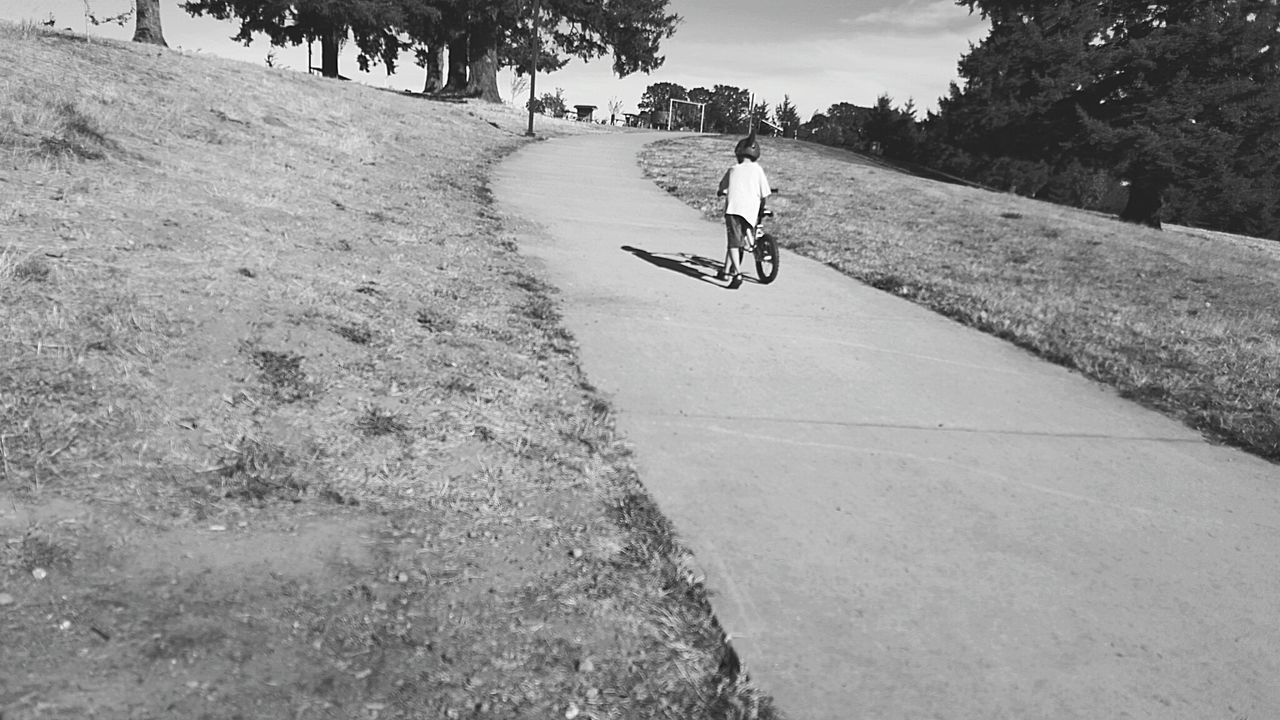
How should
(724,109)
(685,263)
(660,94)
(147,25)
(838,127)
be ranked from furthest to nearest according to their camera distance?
(660,94), (724,109), (838,127), (147,25), (685,263)

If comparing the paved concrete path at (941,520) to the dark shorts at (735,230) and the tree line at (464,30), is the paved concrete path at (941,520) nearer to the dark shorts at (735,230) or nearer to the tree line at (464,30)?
the dark shorts at (735,230)

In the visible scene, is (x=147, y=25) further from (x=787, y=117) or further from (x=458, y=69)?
(x=787, y=117)

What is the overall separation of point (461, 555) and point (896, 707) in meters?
1.56

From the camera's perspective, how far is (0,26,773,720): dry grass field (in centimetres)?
233

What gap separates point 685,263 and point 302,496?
6814 mm

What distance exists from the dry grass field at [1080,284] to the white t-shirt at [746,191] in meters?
1.79

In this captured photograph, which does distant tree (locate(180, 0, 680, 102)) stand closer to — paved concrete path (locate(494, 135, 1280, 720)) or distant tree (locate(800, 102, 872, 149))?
distant tree (locate(800, 102, 872, 149))

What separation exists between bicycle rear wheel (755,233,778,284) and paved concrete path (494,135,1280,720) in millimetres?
1541

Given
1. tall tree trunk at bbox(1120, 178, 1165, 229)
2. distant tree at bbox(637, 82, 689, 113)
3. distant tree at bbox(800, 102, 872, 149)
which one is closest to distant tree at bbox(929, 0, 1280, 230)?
tall tree trunk at bbox(1120, 178, 1165, 229)

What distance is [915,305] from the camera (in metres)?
8.32

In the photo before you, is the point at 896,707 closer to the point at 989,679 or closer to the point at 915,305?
the point at 989,679

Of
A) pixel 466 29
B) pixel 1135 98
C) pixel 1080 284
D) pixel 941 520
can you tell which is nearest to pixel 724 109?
pixel 466 29

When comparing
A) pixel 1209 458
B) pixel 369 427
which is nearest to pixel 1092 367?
pixel 1209 458

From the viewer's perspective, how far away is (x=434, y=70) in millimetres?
43844
